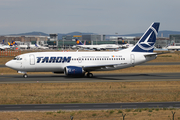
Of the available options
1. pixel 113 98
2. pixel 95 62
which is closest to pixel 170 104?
pixel 113 98

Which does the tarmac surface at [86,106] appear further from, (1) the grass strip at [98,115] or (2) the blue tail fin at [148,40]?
(2) the blue tail fin at [148,40]

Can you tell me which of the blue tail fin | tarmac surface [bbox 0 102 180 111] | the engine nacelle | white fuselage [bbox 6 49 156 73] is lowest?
tarmac surface [bbox 0 102 180 111]

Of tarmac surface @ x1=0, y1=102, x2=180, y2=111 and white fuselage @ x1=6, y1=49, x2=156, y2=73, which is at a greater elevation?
white fuselage @ x1=6, y1=49, x2=156, y2=73

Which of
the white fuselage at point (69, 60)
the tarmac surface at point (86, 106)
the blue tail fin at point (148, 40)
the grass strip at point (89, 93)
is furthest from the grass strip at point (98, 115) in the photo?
the blue tail fin at point (148, 40)

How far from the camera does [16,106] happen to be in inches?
983

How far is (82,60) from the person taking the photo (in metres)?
48.2

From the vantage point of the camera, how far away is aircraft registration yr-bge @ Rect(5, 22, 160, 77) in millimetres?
46250

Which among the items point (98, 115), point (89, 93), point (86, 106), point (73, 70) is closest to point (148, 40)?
point (73, 70)

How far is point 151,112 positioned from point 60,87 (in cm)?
1700

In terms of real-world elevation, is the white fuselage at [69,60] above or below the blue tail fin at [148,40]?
below

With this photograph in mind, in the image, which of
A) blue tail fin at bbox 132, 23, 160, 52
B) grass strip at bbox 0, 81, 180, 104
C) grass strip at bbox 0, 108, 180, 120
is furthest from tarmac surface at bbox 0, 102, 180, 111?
blue tail fin at bbox 132, 23, 160, 52

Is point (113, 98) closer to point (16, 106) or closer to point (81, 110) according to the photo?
point (81, 110)

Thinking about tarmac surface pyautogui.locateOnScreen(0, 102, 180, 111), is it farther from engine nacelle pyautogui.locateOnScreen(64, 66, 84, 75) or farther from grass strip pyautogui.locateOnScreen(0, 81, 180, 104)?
engine nacelle pyautogui.locateOnScreen(64, 66, 84, 75)

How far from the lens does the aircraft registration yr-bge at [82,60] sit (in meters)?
46.2
